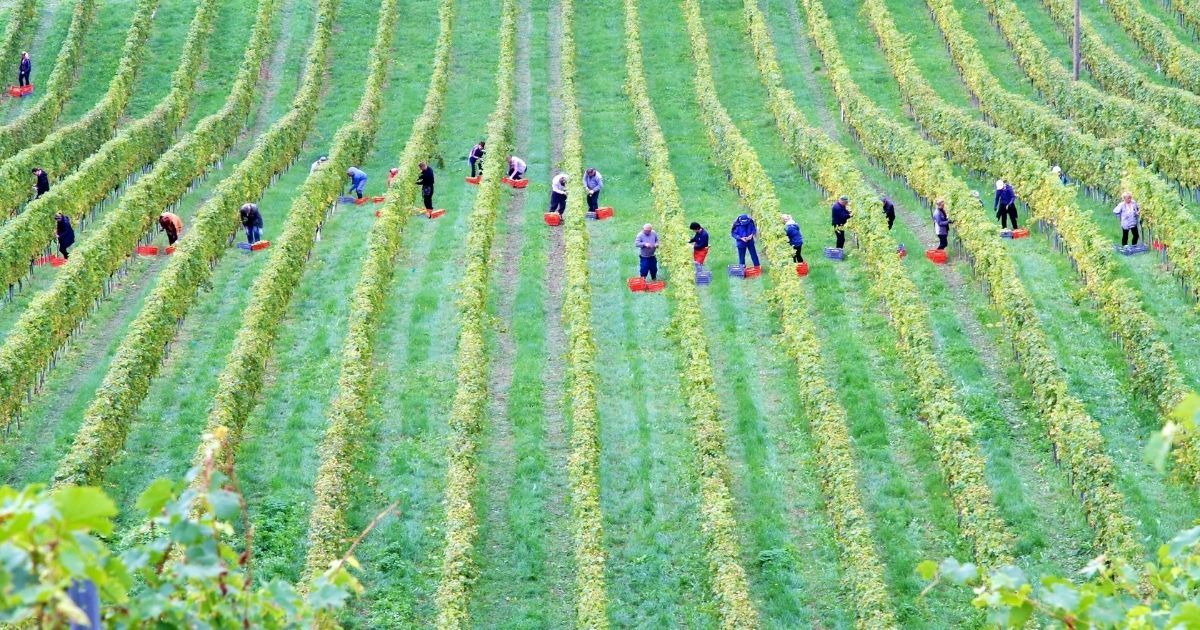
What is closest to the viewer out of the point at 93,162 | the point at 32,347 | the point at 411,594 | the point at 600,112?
the point at 411,594

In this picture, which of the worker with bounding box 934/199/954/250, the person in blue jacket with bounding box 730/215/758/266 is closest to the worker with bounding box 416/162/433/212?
the person in blue jacket with bounding box 730/215/758/266

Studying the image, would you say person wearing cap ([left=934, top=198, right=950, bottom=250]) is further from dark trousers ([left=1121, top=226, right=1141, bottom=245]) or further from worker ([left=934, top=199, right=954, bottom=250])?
dark trousers ([left=1121, top=226, right=1141, bottom=245])

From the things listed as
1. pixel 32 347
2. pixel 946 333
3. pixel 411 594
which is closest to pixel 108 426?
pixel 32 347

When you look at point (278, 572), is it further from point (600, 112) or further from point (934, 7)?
point (934, 7)

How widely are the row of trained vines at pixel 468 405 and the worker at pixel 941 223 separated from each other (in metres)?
10.3

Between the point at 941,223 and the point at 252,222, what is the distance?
1651 cm

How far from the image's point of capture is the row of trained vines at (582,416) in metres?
20.3

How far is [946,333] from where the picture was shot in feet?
96.5

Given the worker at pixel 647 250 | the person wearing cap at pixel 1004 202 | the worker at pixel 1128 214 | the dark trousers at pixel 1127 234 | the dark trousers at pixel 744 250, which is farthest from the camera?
the person wearing cap at pixel 1004 202

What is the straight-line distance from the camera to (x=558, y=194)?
38.8 metres

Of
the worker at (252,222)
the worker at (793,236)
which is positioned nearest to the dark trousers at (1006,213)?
the worker at (793,236)

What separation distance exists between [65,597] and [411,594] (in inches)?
595

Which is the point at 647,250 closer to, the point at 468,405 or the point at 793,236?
the point at 793,236

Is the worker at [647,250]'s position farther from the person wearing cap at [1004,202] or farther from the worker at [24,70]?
the worker at [24,70]
